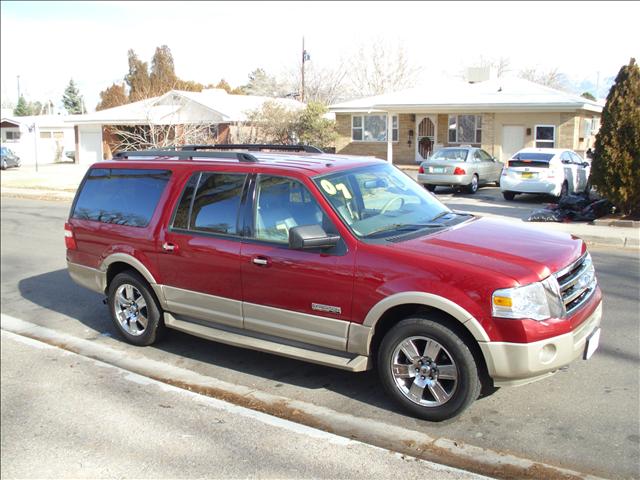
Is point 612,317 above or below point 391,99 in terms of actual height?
below

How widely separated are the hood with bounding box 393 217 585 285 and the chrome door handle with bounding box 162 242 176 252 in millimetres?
2144

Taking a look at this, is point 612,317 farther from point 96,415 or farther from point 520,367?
point 96,415

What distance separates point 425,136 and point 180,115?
11.3 m

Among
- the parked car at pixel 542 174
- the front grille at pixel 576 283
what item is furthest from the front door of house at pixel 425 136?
the front grille at pixel 576 283

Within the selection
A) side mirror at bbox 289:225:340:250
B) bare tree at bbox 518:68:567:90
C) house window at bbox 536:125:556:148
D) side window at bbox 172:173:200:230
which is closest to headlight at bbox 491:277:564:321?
side mirror at bbox 289:225:340:250

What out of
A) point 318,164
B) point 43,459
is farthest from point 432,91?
point 43,459

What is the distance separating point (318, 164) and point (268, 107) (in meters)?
25.1

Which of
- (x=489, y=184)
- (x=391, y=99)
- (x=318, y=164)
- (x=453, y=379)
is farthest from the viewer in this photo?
(x=391, y=99)

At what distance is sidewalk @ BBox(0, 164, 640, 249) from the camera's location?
11.7 m

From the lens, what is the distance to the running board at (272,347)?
4.59m

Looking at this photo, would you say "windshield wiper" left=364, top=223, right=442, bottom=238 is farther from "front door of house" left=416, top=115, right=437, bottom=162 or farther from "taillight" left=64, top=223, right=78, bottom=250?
"front door of house" left=416, top=115, right=437, bottom=162

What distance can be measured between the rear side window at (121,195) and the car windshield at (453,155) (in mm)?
14303

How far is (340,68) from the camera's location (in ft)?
173

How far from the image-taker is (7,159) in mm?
39812
